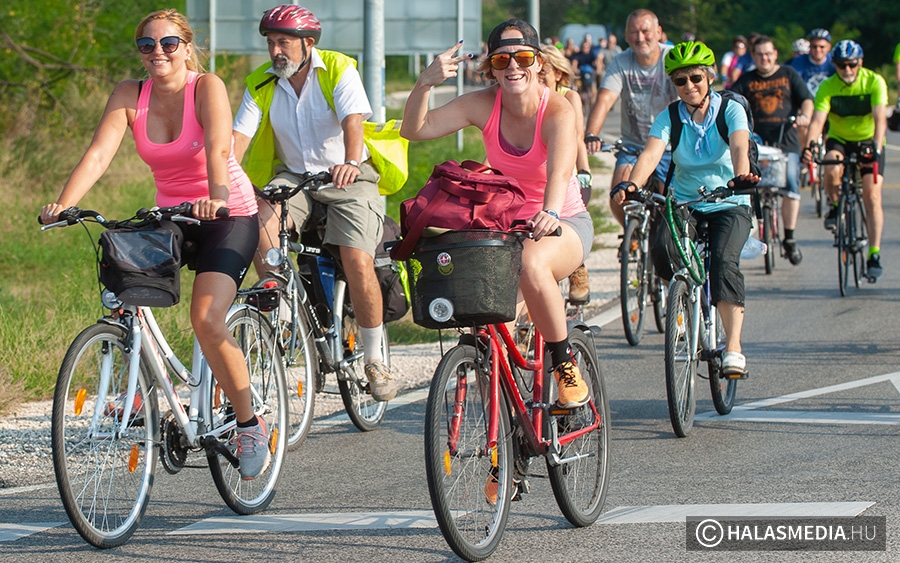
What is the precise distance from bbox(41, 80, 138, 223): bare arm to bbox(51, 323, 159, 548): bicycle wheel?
0.67m

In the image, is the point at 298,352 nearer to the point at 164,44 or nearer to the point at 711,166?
the point at 164,44

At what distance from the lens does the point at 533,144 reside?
17.9ft

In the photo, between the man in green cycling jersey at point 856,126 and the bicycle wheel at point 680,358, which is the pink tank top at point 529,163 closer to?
the bicycle wheel at point 680,358

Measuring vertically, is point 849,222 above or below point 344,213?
below

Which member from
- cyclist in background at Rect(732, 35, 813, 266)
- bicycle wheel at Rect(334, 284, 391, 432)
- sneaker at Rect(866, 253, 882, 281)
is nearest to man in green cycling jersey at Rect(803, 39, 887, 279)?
sneaker at Rect(866, 253, 882, 281)

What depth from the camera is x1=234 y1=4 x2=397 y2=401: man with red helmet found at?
22.9ft

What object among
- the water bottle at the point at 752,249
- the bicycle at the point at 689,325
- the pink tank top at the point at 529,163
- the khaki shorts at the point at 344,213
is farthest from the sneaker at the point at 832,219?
the pink tank top at the point at 529,163

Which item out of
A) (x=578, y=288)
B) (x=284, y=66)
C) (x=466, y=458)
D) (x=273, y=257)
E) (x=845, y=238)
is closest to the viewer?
(x=466, y=458)

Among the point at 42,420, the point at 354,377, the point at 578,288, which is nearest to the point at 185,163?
the point at 354,377

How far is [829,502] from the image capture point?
559cm

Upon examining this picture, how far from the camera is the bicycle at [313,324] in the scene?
6746 mm

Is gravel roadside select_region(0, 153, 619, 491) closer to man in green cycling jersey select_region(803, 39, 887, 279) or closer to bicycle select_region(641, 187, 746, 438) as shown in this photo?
bicycle select_region(641, 187, 746, 438)

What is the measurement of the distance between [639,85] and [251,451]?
5734mm

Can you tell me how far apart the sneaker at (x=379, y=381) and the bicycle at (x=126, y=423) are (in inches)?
57.1
